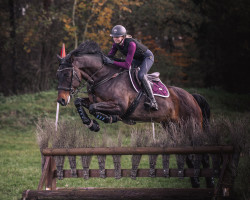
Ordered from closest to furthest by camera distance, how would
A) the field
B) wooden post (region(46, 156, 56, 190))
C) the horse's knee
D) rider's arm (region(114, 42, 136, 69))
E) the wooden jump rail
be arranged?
the wooden jump rail → wooden post (region(46, 156, 56, 190)) → the horse's knee → rider's arm (region(114, 42, 136, 69)) → the field

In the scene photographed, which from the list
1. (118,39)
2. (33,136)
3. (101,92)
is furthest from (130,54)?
(33,136)

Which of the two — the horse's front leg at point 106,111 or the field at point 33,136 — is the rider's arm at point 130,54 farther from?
the field at point 33,136

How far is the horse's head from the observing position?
5.17m

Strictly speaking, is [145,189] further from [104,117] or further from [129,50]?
[129,50]

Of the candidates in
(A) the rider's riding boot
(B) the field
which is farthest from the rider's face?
(B) the field

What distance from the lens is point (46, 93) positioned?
16.3 metres

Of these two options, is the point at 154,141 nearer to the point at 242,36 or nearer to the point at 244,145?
the point at 244,145

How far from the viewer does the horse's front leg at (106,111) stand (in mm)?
5148

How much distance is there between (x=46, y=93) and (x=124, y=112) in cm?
1139

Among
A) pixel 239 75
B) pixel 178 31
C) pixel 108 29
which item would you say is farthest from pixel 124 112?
pixel 178 31

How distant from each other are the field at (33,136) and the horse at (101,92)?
13.3 inches

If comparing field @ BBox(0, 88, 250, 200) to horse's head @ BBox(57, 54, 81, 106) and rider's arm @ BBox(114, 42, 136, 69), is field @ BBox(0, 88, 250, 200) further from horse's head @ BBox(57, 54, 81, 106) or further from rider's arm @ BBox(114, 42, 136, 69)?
rider's arm @ BBox(114, 42, 136, 69)

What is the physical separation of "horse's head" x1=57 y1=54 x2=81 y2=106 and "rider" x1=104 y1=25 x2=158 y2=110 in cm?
57

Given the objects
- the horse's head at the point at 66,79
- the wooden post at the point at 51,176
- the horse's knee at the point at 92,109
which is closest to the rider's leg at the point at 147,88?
the horse's knee at the point at 92,109
